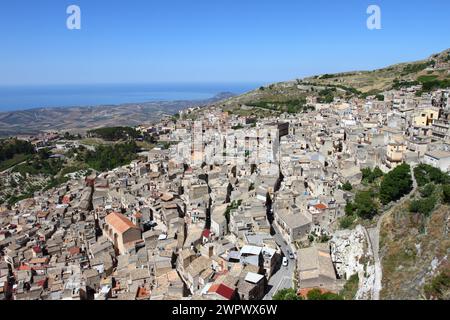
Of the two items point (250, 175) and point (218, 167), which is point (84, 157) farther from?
point (250, 175)

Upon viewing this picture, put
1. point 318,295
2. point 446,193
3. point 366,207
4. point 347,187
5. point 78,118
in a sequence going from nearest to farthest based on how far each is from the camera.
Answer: point 318,295 < point 446,193 < point 366,207 < point 347,187 < point 78,118

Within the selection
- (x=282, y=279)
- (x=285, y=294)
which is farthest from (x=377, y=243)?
(x=285, y=294)

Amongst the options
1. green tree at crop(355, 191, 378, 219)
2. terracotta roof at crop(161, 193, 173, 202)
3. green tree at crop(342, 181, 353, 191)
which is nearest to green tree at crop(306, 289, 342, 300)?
green tree at crop(355, 191, 378, 219)

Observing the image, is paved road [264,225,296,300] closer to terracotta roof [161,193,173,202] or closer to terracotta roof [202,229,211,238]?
terracotta roof [202,229,211,238]

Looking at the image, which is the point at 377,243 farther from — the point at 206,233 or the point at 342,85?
the point at 342,85

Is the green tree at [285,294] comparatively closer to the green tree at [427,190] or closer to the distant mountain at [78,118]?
the green tree at [427,190]
